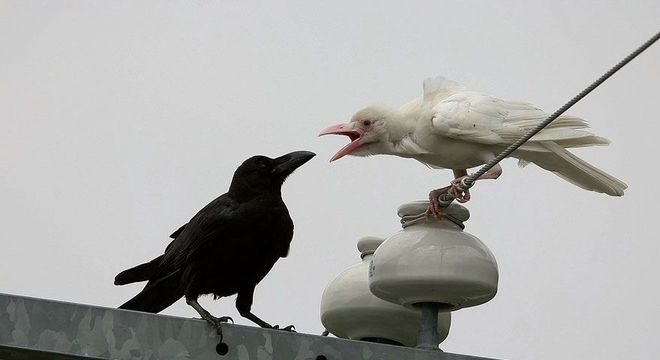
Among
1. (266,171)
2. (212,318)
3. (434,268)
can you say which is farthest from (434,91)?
(212,318)

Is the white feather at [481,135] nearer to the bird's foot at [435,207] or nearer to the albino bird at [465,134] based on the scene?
the albino bird at [465,134]

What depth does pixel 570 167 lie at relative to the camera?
29.9 feet

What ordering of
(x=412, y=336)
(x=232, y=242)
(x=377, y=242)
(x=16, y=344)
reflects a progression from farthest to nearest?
1. (x=232, y=242)
2. (x=377, y=242)
3. (x=412, y=336)
4. (x=16, y=344)

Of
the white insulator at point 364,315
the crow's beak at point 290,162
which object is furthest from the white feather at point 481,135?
the white insulator at point 364,315

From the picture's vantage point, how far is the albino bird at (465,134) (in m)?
9.10

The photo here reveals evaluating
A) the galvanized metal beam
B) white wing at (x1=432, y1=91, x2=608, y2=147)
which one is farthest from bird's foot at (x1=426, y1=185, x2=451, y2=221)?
white wing at (x1=432, y1=91, x2=608, y2=147)

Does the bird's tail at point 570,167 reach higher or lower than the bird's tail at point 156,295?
higher

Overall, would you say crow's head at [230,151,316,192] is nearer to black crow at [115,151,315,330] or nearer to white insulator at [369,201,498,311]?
black crow at [115,151,315,330]

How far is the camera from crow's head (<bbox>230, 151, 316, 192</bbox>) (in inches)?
385

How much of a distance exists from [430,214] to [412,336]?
3.36ft

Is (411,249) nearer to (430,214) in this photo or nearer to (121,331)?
(430,214)

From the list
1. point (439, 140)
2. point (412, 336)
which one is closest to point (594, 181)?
point (439, 140)

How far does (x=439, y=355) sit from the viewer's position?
6.86m

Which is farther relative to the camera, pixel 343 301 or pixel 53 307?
pixel 343 301
